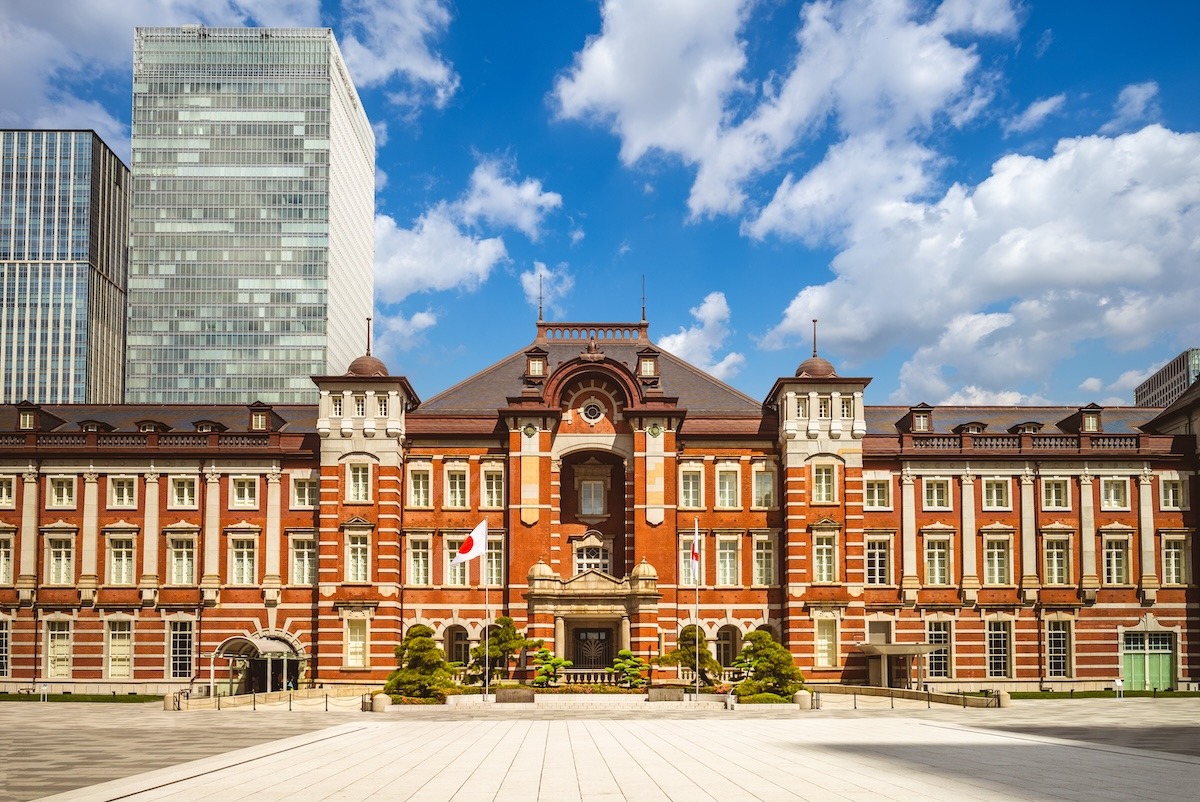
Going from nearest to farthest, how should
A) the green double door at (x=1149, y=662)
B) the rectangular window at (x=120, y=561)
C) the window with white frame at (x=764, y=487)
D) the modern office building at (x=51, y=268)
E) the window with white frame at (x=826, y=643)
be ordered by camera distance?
the window with white frame at (x=826, y=643)
the green double door at (x=1149, y=662)
the rectangular window at (x=120, y=561)
the window with white frame at (x=764, y=487)
the modern office building at (x=51, y=268)

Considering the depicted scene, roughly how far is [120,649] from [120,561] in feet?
14.4

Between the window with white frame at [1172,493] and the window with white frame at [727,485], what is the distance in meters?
21.8

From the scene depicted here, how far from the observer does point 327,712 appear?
47500 mm

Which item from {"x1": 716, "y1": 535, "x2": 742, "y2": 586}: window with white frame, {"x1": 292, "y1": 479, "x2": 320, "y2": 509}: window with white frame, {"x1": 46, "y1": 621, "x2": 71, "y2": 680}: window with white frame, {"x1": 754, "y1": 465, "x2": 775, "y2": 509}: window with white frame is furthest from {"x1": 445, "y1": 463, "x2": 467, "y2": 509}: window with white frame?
{"x1": 46, "y1": 621, "x2": 71, "y2": 680}: window with white frame

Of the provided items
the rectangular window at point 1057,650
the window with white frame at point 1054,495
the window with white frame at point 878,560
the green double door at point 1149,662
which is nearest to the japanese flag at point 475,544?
the window with white frame at point 878,560

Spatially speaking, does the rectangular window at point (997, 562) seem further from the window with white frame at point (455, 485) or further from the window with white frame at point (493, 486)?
the window with white frame at point (455, 485)

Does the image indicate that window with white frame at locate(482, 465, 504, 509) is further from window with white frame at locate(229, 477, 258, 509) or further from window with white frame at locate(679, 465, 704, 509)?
window with white frame at locate(229, 477, 258, 509)

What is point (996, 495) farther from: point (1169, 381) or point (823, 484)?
point (1169, 381)

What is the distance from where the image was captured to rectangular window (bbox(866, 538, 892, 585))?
61656mm

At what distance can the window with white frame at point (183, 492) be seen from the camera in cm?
6203

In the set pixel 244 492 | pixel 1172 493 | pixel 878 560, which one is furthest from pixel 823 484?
pixel 244 492

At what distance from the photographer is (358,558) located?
6028 centimetres

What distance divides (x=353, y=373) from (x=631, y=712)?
24.4 m

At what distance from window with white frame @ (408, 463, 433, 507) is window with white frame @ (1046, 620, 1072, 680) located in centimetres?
3210
